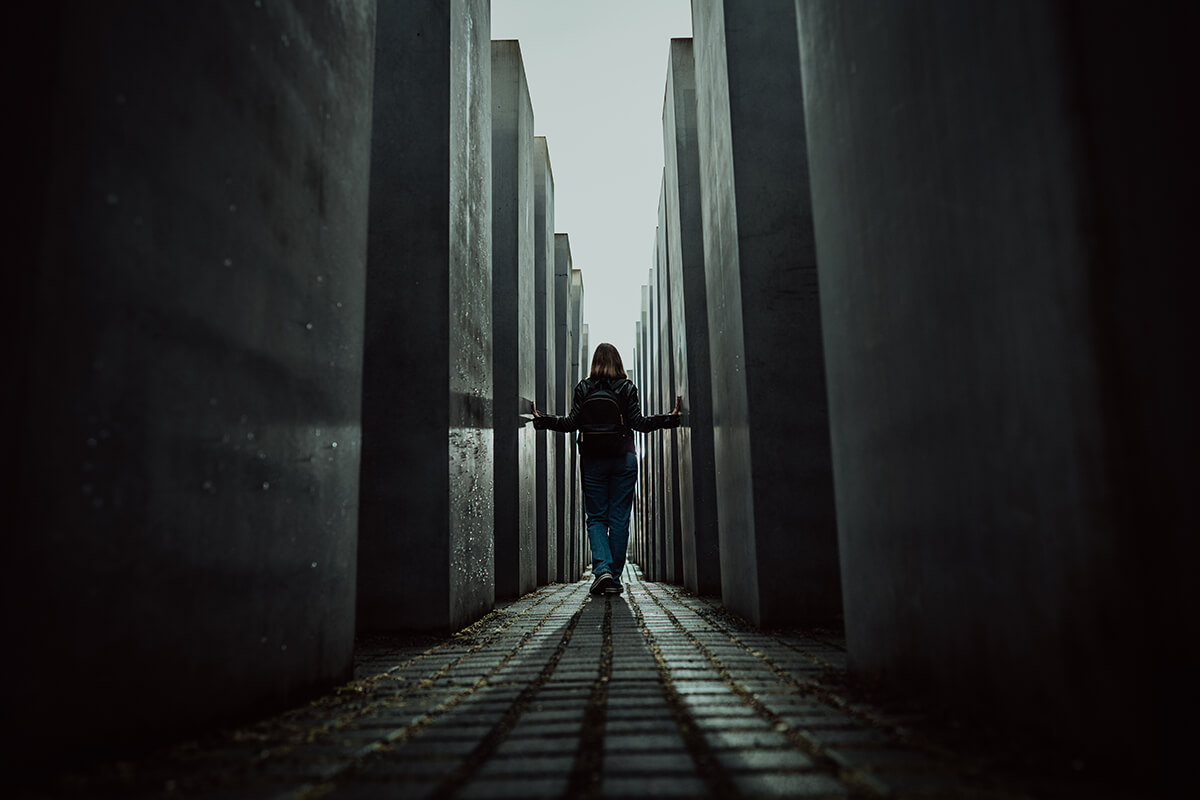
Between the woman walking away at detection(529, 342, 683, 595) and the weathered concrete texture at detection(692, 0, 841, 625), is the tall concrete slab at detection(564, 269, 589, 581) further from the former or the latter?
the weathered concrete texture at detection(692, 0, 841, 625)

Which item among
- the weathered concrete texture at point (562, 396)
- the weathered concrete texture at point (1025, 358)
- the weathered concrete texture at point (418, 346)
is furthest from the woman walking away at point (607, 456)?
the weathered concrete texture at point (562, 396)

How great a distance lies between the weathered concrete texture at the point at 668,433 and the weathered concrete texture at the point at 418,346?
498 cm

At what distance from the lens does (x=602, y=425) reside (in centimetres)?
722

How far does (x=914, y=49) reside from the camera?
89.2 inches

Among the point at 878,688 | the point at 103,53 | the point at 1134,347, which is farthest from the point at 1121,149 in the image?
the point at 103,53

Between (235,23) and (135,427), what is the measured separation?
133 centimetres

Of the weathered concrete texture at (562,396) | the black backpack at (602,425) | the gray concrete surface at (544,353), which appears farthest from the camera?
the weathered concrete texture at (562,396)

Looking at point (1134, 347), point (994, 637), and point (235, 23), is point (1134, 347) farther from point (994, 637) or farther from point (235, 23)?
point (235, 23)

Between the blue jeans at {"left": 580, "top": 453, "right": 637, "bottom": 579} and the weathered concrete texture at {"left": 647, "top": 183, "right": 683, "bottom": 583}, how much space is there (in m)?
2.02

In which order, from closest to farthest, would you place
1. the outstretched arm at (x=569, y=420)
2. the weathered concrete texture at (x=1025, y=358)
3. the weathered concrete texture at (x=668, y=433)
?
the weathered concrete texture at (x=1025, y=358)
the outstretched arm at (x=569, y=420)
the weathered concrete texture at (x=668, y=433)

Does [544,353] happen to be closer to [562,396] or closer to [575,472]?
[562,396]

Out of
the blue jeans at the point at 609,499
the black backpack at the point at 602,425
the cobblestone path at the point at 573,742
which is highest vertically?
the black backpack at the point at 602,425

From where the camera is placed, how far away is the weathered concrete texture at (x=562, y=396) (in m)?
12.8

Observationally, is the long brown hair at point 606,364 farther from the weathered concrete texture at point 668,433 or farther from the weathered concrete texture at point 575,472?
the weathered concrete texture at point 575,472
